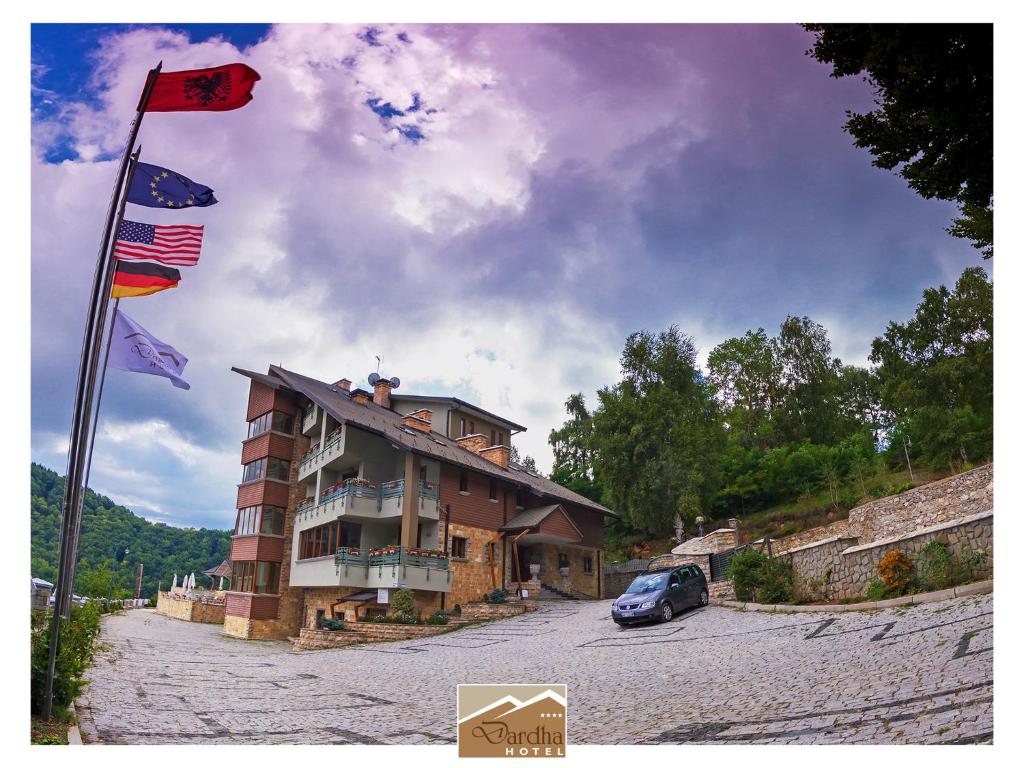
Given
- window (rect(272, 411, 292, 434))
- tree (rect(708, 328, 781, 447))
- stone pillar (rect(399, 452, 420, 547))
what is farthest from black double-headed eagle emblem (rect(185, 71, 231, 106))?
tree (rect(708, 328, 781, 447))

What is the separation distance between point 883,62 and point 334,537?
8.23m

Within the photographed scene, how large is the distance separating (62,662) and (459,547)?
19.5 ft

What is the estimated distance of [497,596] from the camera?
1102 cm

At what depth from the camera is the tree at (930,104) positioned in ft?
17.6

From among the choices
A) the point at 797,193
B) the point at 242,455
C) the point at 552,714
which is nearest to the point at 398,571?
the point at 242,455

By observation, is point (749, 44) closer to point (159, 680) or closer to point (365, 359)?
point (365, 359)

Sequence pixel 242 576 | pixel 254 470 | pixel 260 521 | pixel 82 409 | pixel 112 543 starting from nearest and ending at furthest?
pixel 82 409
pixel 112 543
pixel 254 470
pixel 260 521
pixel 242 576

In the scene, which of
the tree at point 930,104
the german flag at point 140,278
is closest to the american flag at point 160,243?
the german flag at point 140,278

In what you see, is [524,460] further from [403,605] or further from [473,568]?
[473,568]

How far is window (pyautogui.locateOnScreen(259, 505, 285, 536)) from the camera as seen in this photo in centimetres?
743

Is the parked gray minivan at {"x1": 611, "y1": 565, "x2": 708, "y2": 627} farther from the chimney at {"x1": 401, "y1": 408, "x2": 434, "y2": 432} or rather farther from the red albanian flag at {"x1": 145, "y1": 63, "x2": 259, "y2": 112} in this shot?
the red albanian flag at {"x1": 145, "y1": 63, "x2": 259, "y2": 112}

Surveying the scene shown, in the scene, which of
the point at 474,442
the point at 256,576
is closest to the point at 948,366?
the point at 474,442

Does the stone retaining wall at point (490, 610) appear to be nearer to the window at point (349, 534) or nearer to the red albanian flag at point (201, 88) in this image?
the window at point (349, 534)

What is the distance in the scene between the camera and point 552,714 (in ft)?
15.7
